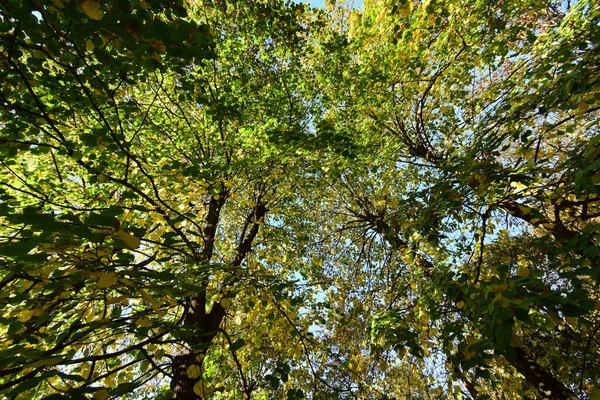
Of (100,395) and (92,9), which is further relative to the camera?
(92,9)

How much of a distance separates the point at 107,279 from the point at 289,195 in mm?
5264

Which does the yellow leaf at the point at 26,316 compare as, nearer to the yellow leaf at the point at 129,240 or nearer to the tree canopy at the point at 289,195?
the tree canopy at the point at 289,195

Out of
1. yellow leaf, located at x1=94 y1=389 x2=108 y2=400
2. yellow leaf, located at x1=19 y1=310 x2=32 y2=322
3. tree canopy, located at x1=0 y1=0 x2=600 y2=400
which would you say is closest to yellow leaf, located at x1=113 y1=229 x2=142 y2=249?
tree canopy, located at x1=0 y1=0 x2=600 y2=400

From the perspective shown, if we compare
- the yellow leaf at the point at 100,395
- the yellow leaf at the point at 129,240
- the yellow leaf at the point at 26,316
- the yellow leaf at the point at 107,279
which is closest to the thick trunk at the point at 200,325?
the yellow leaf at the point at 100,395

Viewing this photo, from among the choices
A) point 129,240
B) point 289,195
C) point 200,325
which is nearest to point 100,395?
point 129,240

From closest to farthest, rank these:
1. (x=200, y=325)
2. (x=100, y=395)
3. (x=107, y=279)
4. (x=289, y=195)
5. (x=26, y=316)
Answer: (x=100, y=395) < (x=107, y=279) < (x=26, y=316) < (x=200, y=325) < (x=289, y=195)

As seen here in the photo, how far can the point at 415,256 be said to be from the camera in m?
5.59

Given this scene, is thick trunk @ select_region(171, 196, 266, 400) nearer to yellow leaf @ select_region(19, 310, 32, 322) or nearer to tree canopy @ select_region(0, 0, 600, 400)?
tree canopy @ select_region(0, 0, 600, 400)

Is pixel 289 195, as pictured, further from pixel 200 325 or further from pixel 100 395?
pixel 100 395

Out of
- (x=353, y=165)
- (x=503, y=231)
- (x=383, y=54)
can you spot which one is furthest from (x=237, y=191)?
(x=503, y=231)

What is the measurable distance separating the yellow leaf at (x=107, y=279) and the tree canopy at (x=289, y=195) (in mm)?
23

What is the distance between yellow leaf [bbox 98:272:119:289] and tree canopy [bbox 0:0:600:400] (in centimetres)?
2

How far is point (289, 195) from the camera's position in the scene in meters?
6.86

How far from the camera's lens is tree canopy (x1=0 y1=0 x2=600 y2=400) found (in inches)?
86.1
